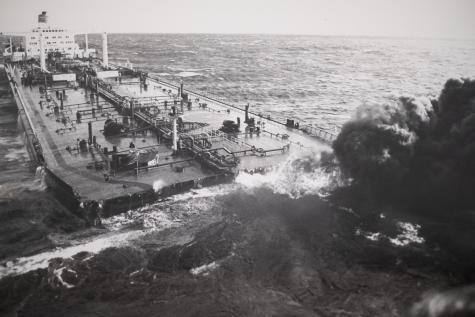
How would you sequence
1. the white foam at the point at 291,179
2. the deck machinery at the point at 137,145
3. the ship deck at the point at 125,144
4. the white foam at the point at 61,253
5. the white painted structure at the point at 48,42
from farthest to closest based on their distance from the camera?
the white painted structure at the point at 48,42, the white foam at the point at 291,179, the ship deck at the point at 125,144, the deck machinery at the point at 137,145, the white foam at the point at 61,253

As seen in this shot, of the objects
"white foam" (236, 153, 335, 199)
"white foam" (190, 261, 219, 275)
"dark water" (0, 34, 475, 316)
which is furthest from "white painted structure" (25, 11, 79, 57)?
"white foam" (190, 261, 219, 275)

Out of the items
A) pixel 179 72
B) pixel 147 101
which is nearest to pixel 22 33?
pixel 179 72

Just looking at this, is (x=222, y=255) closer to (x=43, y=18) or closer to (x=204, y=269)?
(x=204, y=269)

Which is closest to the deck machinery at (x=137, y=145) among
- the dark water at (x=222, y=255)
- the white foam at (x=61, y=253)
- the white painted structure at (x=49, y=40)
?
the dark water at (x=222, y=255)

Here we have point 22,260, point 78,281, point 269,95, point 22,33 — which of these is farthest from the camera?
point 22,33

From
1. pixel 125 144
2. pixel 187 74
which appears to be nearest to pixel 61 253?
pixel 125 144

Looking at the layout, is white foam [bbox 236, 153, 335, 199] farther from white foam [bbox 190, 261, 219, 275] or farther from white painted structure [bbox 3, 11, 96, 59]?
white painted structure [bbox 3, 11, 96, 59]

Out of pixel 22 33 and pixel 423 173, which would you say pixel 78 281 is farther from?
pixel 22 33

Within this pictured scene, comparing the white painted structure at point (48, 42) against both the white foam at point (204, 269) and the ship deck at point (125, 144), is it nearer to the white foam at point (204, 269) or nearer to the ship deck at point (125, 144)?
the ship deck at point (125, 144)

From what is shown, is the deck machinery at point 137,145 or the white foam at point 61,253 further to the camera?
the deck machinery at point 137,145
